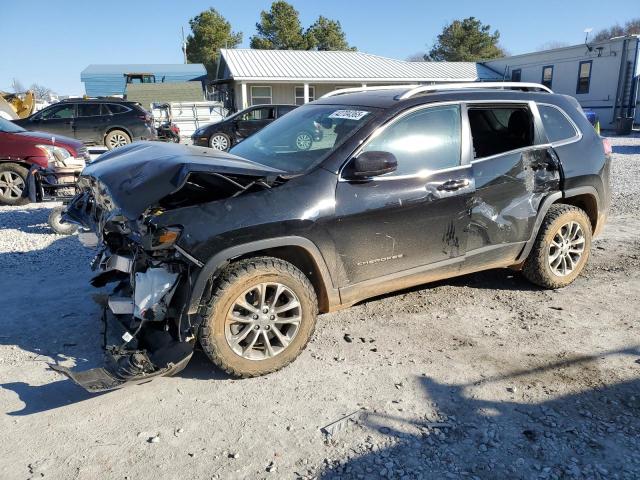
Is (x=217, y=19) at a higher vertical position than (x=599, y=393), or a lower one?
higher

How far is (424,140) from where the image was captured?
4.02m

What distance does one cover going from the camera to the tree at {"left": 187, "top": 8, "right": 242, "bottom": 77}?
52.8 metres

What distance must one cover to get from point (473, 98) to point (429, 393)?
2.50 meters

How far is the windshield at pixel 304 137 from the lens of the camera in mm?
3824

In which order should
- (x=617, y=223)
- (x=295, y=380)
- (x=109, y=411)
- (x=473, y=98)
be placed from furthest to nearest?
1. (x=617, y=223)
2. (x=473, y=98)
3. (x=295, y=380)
4. (x=109, y=411)

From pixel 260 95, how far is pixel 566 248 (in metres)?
26.3

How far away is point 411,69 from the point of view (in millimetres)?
31906

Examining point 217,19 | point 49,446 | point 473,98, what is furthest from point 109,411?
point 217,19

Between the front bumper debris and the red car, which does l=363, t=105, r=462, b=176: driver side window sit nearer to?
the front bumper debris

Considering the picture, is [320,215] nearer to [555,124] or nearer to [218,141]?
[555,124]

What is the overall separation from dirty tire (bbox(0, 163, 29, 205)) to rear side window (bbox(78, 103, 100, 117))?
8.38 m

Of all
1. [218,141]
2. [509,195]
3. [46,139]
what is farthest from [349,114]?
[218,141]

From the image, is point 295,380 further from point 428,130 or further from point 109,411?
point 428,130

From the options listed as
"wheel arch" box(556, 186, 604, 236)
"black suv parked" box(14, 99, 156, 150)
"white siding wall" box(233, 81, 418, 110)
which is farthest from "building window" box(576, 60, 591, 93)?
"wheel arch" box(556, 186, 604, 236)
